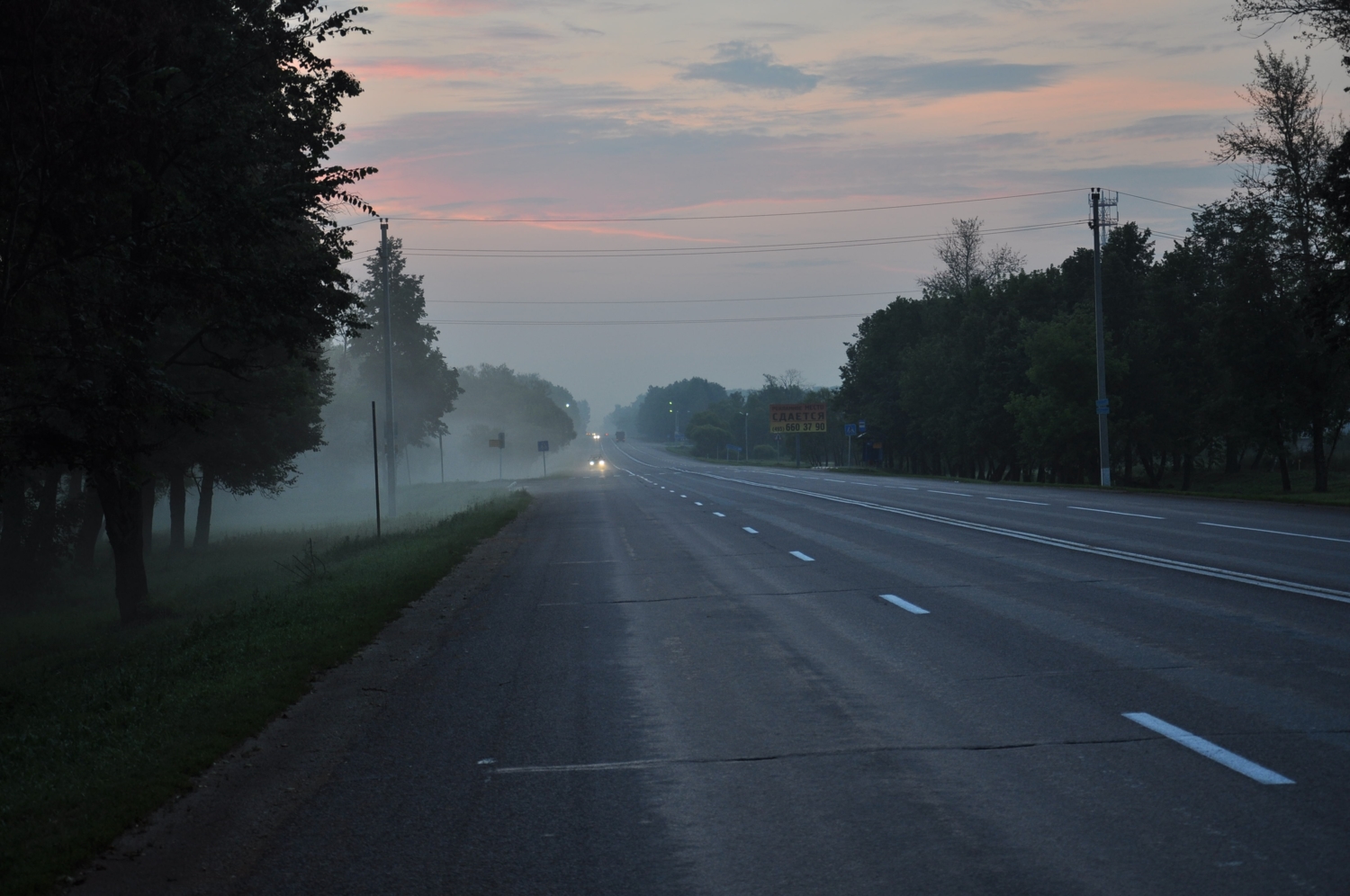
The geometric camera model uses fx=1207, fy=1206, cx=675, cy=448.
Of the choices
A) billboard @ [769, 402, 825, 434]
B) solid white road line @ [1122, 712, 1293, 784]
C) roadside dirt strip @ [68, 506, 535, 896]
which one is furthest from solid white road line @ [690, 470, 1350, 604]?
billboard @ [769, 402, 825, 434]

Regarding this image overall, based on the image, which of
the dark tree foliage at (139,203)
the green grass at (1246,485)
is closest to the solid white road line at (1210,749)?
the dark tree foliage at (139,203)

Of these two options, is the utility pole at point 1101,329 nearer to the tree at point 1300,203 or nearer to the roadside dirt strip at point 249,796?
the tree at point 1300,203

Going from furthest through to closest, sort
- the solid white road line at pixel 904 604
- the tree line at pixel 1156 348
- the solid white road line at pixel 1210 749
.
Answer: the tree line at pixel 1156 348
the solid white road line at pixel 904 604
the solid white road line at pixel 1210 749

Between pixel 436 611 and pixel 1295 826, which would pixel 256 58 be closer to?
pixel 436 611

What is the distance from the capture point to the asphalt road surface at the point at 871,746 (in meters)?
5.20

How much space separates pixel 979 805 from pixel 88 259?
46.8 ft

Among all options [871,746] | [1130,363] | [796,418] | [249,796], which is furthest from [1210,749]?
[796,418]

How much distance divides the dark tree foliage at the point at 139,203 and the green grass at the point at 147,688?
2.66 metres

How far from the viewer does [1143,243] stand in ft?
283

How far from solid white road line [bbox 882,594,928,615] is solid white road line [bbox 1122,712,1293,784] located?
5.46 metres

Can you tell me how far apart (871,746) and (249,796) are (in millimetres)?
3615

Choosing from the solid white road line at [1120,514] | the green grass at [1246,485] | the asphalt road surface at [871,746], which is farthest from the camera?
the green grass at [1246,485]

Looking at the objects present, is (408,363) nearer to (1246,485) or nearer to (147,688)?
(1246,485)

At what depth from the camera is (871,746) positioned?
727cm
